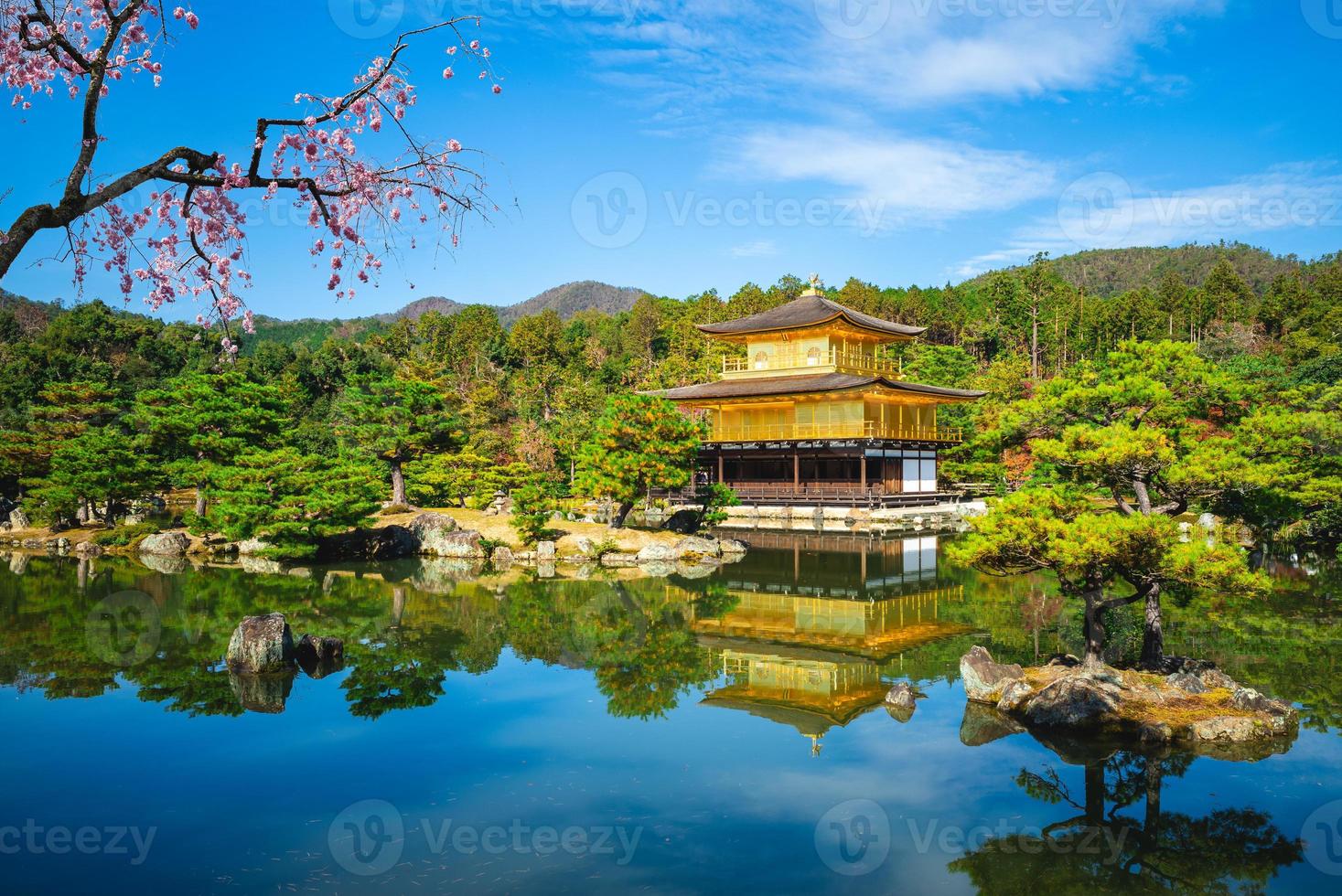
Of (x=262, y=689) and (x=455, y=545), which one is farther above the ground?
(x=455, y=545)

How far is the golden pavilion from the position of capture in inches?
1225

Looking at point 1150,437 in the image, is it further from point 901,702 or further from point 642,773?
point 642,773

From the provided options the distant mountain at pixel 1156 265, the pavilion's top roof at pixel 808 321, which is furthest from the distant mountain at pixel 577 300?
the pavilion's top roof at pixel 808 321

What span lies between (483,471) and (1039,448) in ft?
64.8

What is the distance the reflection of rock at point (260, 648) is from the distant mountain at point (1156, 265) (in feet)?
284

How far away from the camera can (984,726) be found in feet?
30.4

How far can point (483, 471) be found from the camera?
27062 millimetres

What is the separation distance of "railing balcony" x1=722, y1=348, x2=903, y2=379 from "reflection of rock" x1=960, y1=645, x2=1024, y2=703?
23971mm

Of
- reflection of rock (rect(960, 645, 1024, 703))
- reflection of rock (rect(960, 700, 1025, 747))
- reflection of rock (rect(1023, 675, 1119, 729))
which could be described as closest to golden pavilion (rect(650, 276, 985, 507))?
reflection of rock (rect(960, 645, 1024, 703))

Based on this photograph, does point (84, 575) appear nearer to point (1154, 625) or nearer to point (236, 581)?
point (236, 581)
